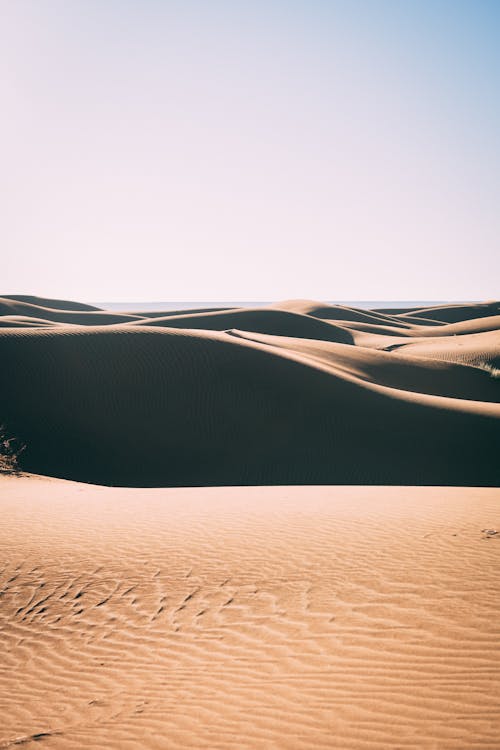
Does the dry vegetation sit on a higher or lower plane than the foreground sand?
lower

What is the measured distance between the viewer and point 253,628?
4.64m

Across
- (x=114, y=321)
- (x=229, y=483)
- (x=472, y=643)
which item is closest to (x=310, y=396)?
(x=229, y=483)

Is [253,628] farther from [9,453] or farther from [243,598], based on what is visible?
[9,453]

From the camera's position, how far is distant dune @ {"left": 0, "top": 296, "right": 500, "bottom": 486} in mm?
14930

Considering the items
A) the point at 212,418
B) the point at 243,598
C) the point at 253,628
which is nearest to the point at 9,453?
the point at 212,418

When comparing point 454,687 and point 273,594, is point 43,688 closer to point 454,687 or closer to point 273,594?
point 273,594

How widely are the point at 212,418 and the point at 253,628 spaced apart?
12.0 metres

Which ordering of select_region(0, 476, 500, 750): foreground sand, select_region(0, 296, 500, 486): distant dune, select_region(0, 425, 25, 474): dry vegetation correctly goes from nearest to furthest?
1. select_region(0, 476, 500, 750): foreground sand
2. select_region(0, 425, 25, 474): dry vegetation
3. select_region(0, 296, 500, 486): distant dune

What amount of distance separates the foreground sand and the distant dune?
6.99 m

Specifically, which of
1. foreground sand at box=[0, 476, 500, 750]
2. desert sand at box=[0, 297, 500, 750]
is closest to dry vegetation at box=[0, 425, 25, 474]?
desert sand at box=[0, 297, 500, 750]

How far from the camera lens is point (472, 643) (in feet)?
12.8

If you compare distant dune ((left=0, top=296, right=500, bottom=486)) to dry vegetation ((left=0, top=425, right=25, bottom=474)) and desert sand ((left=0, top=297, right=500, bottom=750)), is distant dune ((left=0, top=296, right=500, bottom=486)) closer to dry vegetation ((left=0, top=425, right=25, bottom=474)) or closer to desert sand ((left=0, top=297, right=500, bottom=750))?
desert sand ((left=0, top=297, right=500, bottom=750))

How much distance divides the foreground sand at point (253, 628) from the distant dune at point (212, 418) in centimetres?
699

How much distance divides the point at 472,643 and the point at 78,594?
3.56 meters
